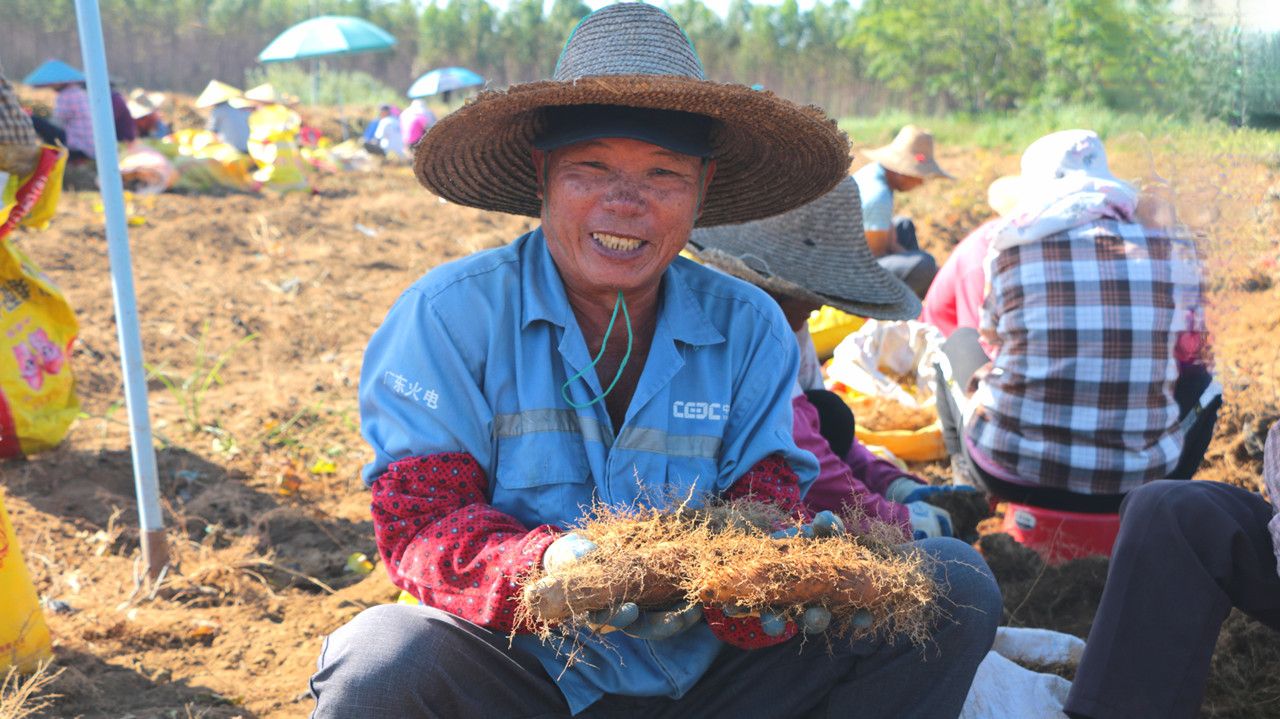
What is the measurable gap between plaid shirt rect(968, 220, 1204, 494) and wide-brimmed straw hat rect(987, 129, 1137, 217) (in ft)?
0.43

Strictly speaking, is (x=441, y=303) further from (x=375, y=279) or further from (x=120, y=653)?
(x=375, y=279)

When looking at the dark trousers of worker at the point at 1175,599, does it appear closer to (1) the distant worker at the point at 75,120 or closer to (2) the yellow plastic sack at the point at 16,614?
(2) the yellow plastic sack at the point at 16,614

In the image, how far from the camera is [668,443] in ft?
7.10

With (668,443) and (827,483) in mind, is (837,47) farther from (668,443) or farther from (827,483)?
(668,443)

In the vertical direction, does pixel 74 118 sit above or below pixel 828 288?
below

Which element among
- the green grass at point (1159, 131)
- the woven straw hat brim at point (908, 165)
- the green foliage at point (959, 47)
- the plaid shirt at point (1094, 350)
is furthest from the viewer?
the green foliage at point (959, 47)

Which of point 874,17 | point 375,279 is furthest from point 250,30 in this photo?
point 375,279

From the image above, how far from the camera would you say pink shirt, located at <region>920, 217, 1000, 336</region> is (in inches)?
155

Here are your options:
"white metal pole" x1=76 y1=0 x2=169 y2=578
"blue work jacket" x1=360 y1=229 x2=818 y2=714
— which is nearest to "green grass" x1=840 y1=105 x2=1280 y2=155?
"blue work jacket" x1=360 y1=229 x2=818 y2=714

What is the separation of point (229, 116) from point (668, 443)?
46.2 ft

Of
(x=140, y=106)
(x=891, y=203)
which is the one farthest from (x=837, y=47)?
(x=891, y=203)

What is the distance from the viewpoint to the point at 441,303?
2086 mm

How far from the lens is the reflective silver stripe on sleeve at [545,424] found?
2.09 meters

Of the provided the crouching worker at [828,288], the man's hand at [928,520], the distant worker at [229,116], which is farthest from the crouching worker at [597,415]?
the distant worker at [229,116]
